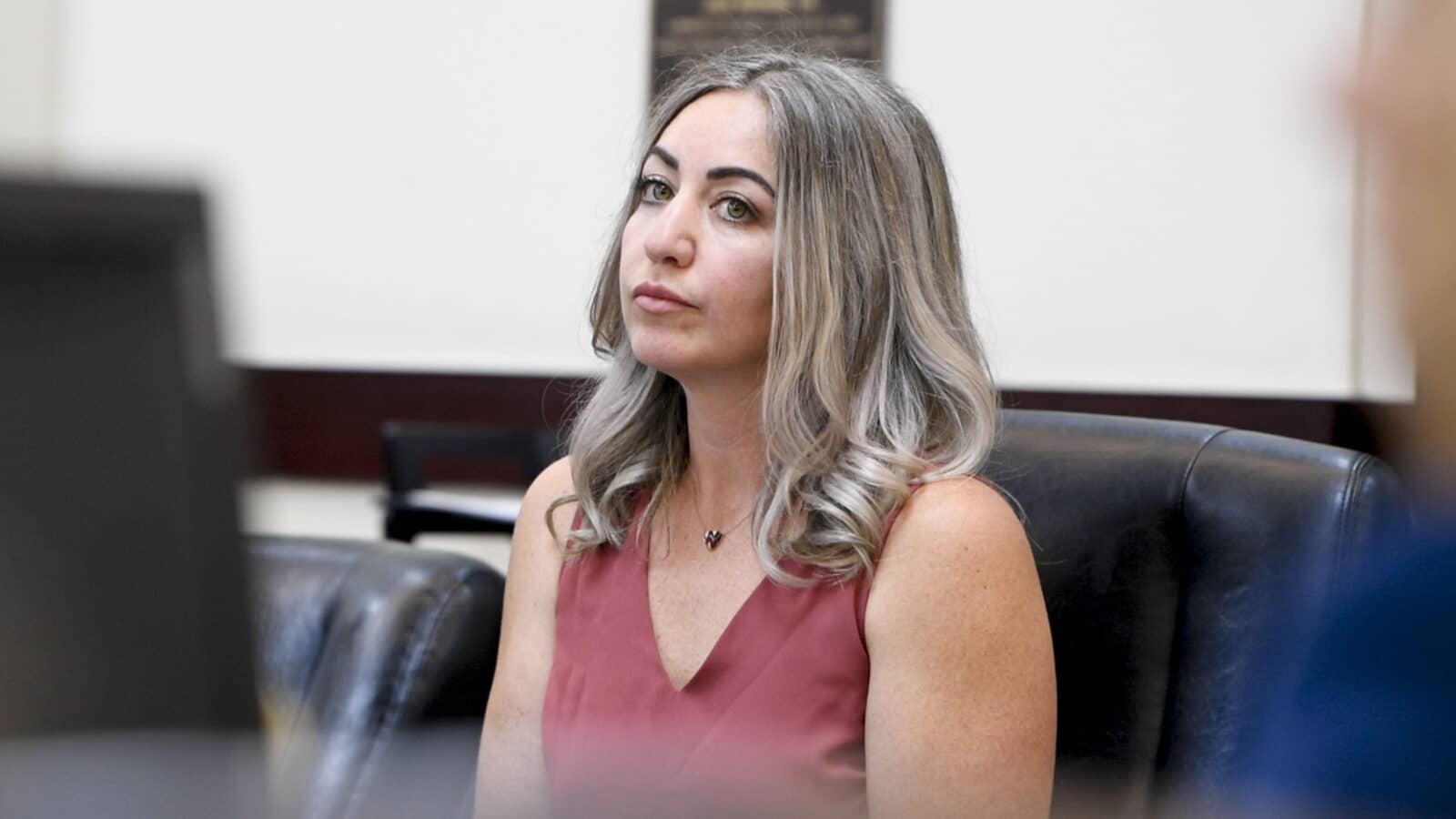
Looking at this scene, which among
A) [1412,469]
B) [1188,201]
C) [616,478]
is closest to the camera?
[1412,469]

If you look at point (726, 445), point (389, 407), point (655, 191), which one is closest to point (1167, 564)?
point (726, 445)

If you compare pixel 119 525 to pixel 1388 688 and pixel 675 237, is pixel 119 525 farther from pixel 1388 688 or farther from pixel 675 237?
pixel 675 237

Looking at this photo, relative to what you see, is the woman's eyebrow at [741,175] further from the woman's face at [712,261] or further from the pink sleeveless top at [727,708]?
the pink sleeveless top at [727,708]

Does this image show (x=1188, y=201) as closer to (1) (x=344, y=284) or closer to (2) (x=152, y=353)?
(1) (x=344, y=284)

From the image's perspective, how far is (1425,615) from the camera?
64 cm

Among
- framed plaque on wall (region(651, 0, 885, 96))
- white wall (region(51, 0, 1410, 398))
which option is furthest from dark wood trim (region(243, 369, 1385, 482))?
framed plaque on wall (region(651, 0, 885, 96))

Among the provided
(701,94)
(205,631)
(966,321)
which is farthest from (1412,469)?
(701,94)

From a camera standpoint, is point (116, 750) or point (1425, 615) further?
point (1425, 615)

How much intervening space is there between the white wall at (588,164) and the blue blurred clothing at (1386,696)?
2591 mm

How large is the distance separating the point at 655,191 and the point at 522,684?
512 millimetres

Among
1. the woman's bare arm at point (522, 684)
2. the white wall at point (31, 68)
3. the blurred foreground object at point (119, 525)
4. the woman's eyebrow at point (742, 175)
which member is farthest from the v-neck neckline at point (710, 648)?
the white wall at point (31, 68)

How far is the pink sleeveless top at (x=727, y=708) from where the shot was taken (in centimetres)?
140

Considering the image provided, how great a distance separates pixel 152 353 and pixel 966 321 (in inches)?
45.2

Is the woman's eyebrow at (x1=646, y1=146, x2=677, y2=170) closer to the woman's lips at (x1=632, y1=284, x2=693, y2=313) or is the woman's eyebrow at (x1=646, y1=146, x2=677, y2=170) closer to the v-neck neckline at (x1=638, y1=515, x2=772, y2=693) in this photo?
the woman's lips at (x1=632, y1=284, x2=693, y2=313)
